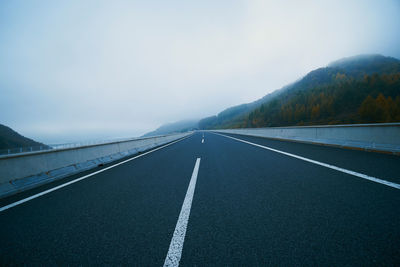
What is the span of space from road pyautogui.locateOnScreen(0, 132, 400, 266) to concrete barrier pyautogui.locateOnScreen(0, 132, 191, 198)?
16.8 inches

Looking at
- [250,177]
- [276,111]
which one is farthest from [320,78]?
[250,177]

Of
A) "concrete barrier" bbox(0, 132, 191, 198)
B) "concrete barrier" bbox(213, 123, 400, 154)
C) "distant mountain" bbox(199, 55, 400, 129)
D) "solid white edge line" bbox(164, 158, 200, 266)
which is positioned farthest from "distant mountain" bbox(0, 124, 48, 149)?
"distant mountain" bbox(199, 55, 400, 129)

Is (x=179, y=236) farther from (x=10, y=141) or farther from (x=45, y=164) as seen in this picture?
(x=10, y=141)

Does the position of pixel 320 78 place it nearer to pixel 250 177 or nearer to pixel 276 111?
pixel 276 111

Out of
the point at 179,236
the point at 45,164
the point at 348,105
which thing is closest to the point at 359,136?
the point at 179,236

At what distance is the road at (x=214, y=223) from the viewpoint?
1.78m

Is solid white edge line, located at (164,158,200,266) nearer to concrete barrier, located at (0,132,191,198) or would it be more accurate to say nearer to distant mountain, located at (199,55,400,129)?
concrete barrier, located at (0,132,191,198)

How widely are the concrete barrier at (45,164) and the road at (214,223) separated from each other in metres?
0.43

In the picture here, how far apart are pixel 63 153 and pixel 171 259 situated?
5691 millimetres

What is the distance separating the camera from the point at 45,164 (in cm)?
479

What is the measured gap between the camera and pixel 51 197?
357 cm

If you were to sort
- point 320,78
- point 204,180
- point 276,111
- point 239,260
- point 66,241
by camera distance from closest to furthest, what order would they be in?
point 239,260, point 66,241, point 204,180, point 276,111, point 320,78

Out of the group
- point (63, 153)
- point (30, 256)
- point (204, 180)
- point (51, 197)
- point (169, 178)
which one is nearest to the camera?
point (30, 256)

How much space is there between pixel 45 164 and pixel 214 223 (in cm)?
538
